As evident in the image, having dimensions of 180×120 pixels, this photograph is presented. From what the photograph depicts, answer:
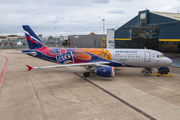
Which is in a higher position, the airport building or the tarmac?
the airport building

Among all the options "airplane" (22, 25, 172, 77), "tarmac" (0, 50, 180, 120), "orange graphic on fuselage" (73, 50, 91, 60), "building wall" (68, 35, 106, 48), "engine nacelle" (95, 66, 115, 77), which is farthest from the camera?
"building wall" (68, 35, 106, 48)

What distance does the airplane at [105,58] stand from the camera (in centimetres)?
1970

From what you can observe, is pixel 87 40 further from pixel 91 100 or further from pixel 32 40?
pixel 91 100

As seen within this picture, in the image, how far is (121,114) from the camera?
34.4ft

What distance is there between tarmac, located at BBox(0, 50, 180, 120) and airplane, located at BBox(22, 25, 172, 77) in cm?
231

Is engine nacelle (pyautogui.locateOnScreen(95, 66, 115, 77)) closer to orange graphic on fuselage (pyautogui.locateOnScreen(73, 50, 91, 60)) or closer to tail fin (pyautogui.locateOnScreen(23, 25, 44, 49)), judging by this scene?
orange graphic on fuselage (pyautogui.locateOnScreen(73, 50, 91, 60))

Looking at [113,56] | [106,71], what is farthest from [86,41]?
[106,71]

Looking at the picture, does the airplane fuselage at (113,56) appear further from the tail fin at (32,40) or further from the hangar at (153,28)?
the hangar at (153,28)

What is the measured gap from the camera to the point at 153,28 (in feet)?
116

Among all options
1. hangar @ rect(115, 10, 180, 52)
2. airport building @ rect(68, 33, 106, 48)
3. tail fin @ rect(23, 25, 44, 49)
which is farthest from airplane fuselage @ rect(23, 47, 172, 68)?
airport building @ rect(68, 33, 106, 48)

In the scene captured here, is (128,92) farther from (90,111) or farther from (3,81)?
(3,81)

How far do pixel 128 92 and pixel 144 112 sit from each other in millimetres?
4044

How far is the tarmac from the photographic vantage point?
34.1 feet

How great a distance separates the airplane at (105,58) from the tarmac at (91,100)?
231 centimetres
